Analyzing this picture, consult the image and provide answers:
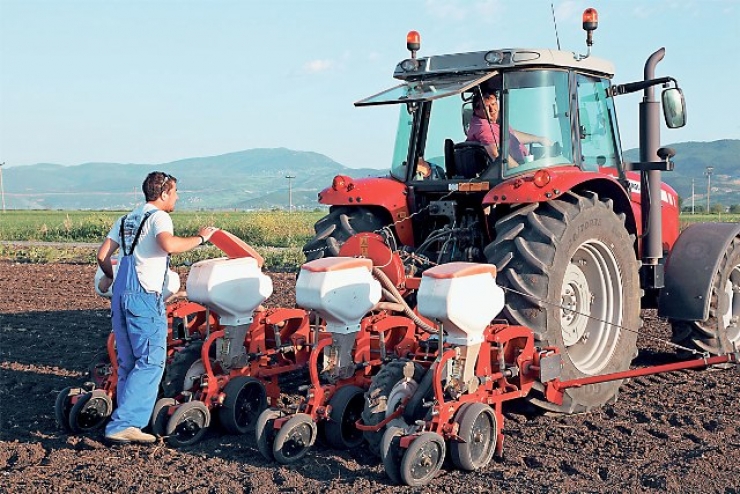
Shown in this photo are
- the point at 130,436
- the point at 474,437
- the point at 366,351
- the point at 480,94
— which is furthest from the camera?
the point at 480,94

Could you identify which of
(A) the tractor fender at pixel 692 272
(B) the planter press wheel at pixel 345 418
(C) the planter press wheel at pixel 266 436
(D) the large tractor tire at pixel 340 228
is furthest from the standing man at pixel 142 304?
(A) the tractor fender at pixel 692 272

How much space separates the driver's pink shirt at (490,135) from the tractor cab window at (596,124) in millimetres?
484

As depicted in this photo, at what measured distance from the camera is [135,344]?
505 centimetres

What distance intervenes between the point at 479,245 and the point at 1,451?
313 cm

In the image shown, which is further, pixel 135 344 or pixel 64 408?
pixel 64 408

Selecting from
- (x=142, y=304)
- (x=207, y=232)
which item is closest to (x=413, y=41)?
(x=207, y=232)

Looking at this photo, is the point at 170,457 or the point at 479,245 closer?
the point at 170,457

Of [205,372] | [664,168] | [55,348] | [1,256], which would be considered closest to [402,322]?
[205,372]

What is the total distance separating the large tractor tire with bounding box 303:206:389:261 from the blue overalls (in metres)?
1.40

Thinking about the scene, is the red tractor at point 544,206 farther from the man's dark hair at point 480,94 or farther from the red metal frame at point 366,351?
the red metal frame at point 366,351

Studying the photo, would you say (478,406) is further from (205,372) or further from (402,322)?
(205,372)

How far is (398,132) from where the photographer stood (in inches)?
263

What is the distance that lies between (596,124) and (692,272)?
4.49ft

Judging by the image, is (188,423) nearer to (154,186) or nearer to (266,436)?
(266,436)
